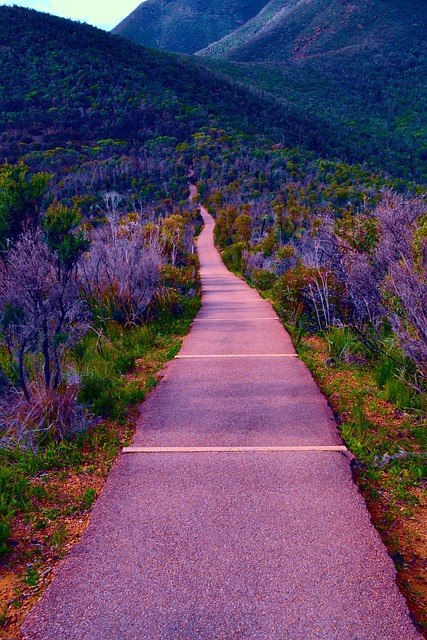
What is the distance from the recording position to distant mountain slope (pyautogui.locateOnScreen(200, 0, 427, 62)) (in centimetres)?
6875

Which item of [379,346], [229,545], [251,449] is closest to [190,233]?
[379,346]

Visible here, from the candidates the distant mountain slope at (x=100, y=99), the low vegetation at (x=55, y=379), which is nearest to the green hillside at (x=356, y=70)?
the distant mountain slope at (x=100, y=99)

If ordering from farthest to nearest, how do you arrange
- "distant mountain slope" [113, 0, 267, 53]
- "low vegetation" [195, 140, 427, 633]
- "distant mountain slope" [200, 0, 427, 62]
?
"distant mountain slope" [113, 0, 267, 53] < "distant mountain slope" [200, 0, 427, 62] < "low vegetation" [195, 140, 427, 633]

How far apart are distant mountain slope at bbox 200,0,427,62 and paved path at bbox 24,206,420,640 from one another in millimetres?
75962

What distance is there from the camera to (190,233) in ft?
91.1

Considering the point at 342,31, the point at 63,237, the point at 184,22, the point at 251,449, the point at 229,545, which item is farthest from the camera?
the point at 184,22

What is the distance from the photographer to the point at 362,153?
48250mm

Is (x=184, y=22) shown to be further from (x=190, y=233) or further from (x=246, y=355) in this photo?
(x=246, y=355)

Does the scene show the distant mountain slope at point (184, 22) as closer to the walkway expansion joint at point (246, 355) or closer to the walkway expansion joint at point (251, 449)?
the walkway expansion joint at point (246, 355)

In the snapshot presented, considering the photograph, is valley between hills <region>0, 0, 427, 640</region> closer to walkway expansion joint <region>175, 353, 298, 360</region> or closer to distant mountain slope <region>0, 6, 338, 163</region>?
→ distant mountain slope <region>0, 6, 338, 163</region>

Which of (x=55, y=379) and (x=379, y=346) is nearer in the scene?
(x=55, y=379)

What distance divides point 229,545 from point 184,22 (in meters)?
145

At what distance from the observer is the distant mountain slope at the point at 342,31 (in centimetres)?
6875

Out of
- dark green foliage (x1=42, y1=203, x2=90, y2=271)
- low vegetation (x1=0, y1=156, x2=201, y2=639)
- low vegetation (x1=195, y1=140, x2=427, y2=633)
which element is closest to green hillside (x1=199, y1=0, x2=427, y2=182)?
low vegetation (x1=195, y1=140, x2=427, y2=633)
